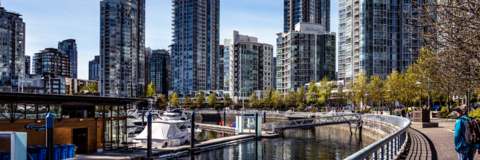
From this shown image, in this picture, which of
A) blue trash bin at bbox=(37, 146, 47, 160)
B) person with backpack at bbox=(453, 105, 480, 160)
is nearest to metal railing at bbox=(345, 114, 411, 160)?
person with backpack at bbox=(453, 105, 480, 160)

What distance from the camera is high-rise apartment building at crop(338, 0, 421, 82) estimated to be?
368 ft

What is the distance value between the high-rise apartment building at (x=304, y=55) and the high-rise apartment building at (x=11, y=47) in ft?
346

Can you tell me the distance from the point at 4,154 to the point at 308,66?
439 ft

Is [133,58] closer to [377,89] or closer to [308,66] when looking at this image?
[308,66]

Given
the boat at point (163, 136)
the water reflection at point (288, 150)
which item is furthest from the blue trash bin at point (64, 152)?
the water reflection at point (288, 150)

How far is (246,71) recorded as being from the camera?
169750mm

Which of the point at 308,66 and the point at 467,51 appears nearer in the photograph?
the point at 467,51

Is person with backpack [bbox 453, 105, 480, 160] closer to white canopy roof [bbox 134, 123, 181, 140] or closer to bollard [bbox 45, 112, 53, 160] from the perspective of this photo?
bollard [bbox 45, 112, 53, 160]

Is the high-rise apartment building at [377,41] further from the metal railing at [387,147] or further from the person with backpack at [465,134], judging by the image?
the person with backpack at [465,134]

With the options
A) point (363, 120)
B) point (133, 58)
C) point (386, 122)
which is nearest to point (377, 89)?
point (363, 120)

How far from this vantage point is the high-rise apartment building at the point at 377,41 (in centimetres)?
11231

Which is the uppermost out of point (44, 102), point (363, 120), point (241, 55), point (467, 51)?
point (241, 55)

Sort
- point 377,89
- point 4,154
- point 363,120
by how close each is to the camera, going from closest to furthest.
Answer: point 4,154
point 363,120
point 377,89

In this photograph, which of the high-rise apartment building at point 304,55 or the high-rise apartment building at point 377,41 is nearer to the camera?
the high-rise apartment building at point 377,41
